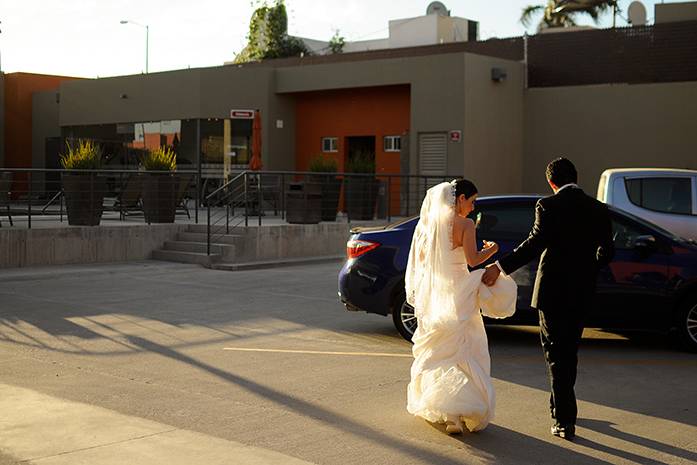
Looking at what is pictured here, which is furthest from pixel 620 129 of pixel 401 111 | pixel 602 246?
pixel 602 246

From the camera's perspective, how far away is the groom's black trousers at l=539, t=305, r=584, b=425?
6934mm

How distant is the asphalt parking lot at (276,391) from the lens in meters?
6.46

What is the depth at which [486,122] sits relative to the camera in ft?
93.9

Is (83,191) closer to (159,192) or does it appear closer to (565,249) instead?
(159,192)

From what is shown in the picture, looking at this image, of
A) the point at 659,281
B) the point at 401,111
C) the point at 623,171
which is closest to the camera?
the point at 659,281

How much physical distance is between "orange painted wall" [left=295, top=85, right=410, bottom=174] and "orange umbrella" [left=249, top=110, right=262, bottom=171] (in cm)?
255

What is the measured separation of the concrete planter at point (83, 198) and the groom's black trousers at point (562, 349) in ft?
45.0

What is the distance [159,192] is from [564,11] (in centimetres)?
3605

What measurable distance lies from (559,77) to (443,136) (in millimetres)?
5052

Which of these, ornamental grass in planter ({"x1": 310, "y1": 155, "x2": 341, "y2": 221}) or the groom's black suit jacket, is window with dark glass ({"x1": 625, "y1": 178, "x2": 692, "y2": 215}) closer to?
the groom's black suit jacket

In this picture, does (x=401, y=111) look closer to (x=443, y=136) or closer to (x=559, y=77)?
(x=443, y=136)

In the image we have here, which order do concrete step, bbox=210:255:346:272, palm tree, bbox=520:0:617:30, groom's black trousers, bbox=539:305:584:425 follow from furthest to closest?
palm tree, bbox=520:0:617:30 < concrete step, bbox=210:255:346:272 < groom's black trousers, bbox=539:305:584:425

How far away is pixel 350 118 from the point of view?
31.4 m

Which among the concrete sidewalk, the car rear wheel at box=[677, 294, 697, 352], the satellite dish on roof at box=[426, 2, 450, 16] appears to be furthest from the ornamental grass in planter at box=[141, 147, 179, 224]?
the satellite dish on roof at box=[426, 2, 450, 16]
